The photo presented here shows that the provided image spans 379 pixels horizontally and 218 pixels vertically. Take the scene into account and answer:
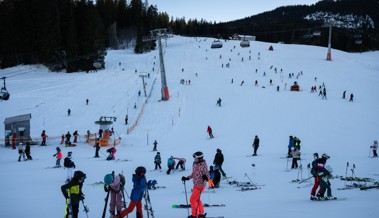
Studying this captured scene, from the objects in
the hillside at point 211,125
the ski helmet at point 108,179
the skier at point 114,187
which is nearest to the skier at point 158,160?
the hillside at point 211,125

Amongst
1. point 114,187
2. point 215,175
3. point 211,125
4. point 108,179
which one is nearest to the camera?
point 108,179

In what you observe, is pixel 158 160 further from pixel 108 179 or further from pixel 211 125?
pixel 211 125

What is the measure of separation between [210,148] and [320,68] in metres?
41.9

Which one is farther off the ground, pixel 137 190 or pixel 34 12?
pixel 34 12

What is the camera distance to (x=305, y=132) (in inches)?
925

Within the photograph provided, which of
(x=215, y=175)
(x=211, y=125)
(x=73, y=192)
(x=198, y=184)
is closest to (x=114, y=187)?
(x=73, y=192)

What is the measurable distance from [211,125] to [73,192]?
67.6 ft

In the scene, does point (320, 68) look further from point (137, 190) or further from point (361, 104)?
point (137, 190)

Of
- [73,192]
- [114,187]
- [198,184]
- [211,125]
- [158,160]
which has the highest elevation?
[198,184]

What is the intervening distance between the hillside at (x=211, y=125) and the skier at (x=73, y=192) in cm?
105

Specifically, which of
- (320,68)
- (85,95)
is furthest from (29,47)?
(320,68)

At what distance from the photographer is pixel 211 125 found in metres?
27.2

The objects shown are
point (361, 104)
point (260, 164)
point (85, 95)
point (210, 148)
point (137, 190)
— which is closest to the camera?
point (137, 190)

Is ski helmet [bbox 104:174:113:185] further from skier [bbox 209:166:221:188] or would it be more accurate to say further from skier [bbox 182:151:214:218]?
skier [bbox 209:166:221:188]
